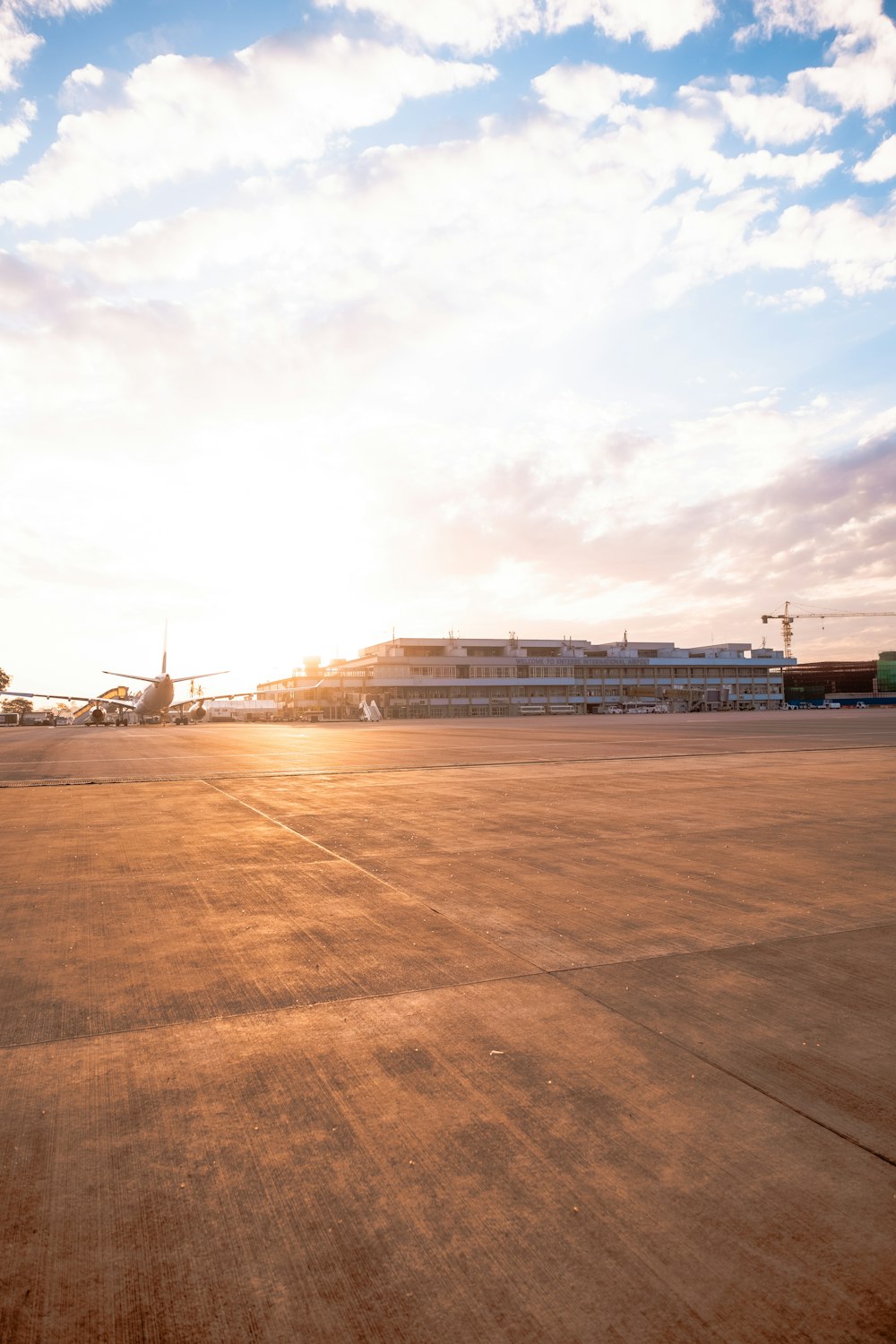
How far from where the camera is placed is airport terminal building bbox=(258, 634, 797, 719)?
124750 millimetres

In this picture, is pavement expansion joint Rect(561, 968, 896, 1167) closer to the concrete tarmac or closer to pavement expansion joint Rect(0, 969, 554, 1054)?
the concrete tarmac

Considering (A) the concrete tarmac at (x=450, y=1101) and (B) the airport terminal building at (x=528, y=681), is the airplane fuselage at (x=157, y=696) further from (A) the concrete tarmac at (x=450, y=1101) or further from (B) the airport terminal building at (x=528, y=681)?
(A) the concrete tarmac at (x=450, y=1101)

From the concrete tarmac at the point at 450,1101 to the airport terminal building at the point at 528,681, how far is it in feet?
366

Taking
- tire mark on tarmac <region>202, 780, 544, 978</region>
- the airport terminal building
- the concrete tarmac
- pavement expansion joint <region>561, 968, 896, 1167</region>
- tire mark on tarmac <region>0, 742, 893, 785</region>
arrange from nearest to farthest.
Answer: the concrete tarmac, pavement expansion joint <region>561, 968, 896, 1167</region>, tire mark on tarmac <region>202, 780, 544, 978</region>, tire mark on tarmac <region>0, 742, 893, 785</region>, the airport terminal building

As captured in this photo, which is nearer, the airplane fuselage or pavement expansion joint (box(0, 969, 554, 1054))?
pavement expansion joint (box(0, 969, 554, 1054))

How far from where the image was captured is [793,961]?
197 inches

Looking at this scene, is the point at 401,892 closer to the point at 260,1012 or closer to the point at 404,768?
the point at 260,1012

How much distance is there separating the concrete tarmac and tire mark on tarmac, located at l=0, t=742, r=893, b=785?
8801 mm

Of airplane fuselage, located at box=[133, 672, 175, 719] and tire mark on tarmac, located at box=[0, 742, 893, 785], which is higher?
airplane fuselage, located at box=[133, 672, 175, 719]

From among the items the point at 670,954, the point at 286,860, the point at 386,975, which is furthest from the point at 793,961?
the point at 286,860

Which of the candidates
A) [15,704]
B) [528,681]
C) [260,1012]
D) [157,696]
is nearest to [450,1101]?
[260,1012]

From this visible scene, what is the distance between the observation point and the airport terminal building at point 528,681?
125 meters

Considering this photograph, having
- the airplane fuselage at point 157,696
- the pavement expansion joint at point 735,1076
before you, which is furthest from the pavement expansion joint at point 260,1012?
the airplane fuselage at point 157,696

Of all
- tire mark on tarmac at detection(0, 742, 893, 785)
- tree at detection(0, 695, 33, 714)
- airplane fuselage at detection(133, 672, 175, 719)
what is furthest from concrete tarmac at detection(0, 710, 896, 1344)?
tree at detection(0, 695, 33, 714)
